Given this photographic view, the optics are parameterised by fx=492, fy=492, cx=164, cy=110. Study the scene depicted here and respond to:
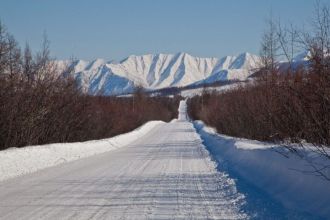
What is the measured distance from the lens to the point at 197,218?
29.1 ft

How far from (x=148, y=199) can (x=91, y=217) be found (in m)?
2.31

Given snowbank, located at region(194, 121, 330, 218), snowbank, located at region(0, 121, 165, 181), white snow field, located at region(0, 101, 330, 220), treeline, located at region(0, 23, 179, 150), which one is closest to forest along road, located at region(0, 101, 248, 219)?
white snow field, located at region(0, 101, 330, 220)

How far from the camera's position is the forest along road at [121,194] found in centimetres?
925

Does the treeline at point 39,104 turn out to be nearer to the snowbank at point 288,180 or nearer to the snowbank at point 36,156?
the snowbank at point 36,156

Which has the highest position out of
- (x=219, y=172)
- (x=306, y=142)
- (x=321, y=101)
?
(x=321, y=101)

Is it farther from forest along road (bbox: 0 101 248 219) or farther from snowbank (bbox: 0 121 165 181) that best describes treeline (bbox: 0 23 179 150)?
forest along road (bbox: 0 101 248 219)

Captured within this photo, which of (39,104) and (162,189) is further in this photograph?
(39,104)

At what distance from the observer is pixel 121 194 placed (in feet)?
38.2

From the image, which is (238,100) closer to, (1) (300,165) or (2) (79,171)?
(2) (79,171)

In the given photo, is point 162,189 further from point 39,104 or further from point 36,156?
point 39,104

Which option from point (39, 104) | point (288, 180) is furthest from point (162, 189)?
point (39, 104)

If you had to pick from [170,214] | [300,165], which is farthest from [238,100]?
[170,214]

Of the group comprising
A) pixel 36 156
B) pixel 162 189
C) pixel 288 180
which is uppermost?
pixel 36 156

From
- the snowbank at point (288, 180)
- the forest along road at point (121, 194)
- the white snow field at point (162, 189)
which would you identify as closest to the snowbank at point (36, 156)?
→ the white snow field at point (162, 189)
